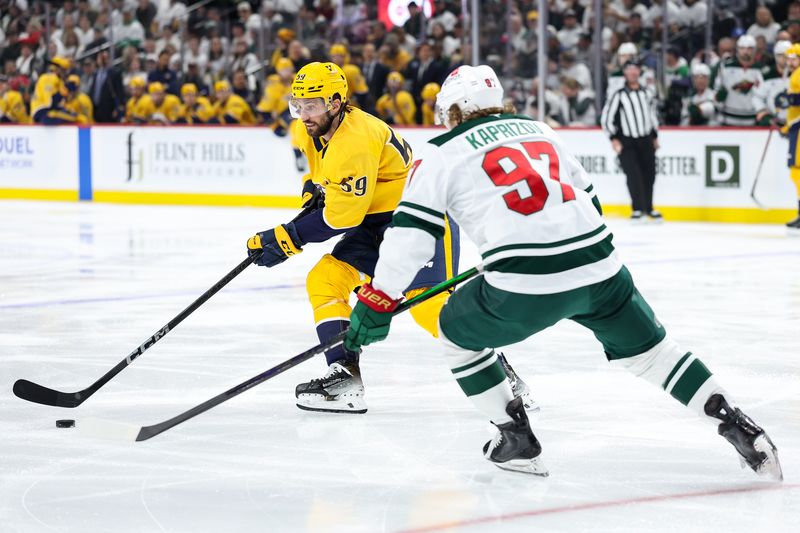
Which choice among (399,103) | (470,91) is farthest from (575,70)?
(470,91)

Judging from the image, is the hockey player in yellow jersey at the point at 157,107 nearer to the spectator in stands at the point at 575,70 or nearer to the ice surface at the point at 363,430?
the spectator in stands at the point at 575,70

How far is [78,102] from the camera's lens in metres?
15.6

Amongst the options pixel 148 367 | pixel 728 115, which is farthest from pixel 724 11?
pixel 148 367

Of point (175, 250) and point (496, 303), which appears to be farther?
point (175, 250)

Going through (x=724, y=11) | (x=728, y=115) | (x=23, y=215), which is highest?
(x=724, y=11)

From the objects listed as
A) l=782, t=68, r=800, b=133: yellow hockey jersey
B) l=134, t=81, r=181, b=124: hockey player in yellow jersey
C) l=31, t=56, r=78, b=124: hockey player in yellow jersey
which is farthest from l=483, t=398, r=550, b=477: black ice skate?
l=31, t=56, r=78, b=124: hockey player in yellow jersey

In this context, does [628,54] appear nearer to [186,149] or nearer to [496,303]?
[186,149]

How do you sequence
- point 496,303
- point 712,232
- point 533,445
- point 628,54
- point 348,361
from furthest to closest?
1. point 628,54
2. point 712,232
3. point 348,361
4. point 533,445
5. point 496,303

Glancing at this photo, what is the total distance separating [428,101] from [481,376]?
10.0 m

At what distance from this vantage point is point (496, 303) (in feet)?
10.3

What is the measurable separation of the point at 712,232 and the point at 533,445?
756 cm

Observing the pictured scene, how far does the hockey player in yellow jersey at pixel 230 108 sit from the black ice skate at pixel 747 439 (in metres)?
11.5

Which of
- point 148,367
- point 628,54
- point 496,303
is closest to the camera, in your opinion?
point 496,303

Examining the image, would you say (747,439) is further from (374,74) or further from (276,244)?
(374,74)
